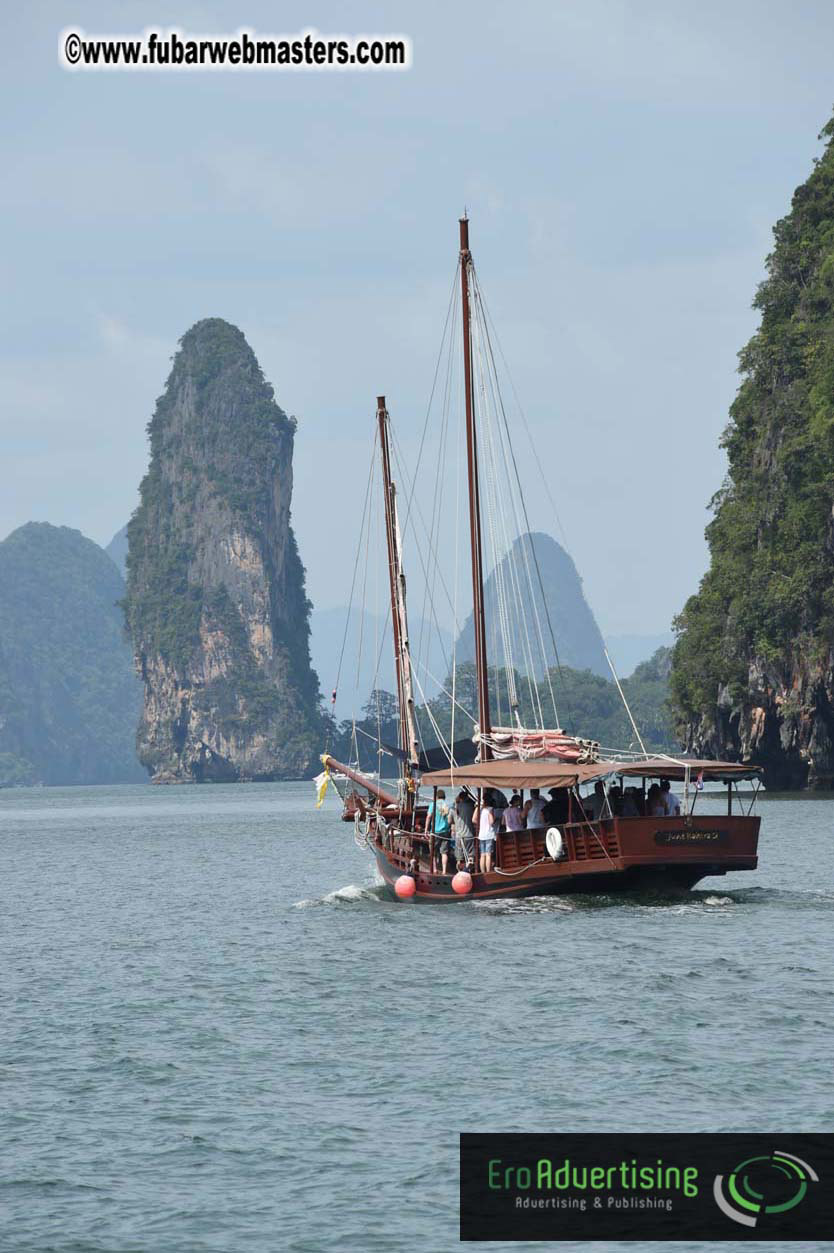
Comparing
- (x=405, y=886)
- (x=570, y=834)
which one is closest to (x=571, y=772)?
(x=570, y=834)

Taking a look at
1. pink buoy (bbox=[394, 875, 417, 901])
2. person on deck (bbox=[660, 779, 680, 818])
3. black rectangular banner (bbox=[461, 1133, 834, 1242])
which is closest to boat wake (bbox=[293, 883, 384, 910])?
pink buoy (bbox=[394, 875, 417, 901])

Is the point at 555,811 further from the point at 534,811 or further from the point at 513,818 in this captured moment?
the point at 513,818

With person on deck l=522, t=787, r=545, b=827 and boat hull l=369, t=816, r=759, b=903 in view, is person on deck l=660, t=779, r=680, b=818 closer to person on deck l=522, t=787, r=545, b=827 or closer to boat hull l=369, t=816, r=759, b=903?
boat hull l=369, t=816, r=759, b=903

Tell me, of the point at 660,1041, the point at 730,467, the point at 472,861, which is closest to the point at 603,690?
the point at 730,467

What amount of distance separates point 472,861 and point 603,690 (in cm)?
Result: 16002

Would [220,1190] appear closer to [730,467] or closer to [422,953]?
[422,953]

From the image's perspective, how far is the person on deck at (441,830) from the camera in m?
31.7

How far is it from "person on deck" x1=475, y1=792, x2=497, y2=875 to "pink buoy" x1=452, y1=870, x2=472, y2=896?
11.4 inches

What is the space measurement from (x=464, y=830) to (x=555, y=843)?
8.47ft

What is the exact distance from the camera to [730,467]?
9219cm

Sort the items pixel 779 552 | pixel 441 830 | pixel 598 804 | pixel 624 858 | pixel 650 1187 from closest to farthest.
→ pixel 650 1187 < pixel 624 858 < pixel 598 804 < pixel 441 830 < pixel 779 552

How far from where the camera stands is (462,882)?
101 feet

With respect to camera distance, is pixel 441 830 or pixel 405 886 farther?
pixel 405 886

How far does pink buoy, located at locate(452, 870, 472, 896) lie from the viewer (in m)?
30.6
